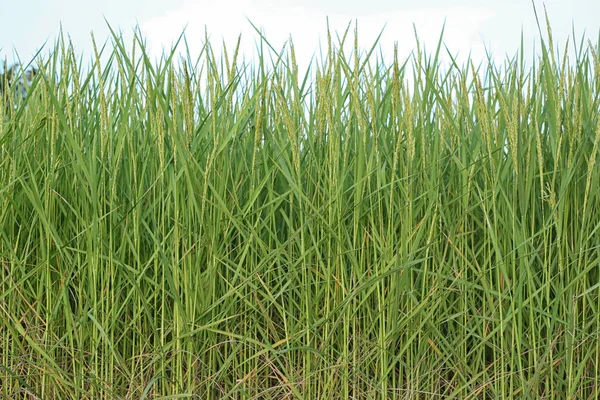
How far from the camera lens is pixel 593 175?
73.7 inches

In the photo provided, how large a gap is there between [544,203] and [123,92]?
131cm

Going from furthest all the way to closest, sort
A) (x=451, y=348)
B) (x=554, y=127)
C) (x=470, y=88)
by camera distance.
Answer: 1. (x=470, y=88)
2. (x=554, y=127)
3. (x=451, y=348)

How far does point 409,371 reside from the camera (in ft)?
6.05

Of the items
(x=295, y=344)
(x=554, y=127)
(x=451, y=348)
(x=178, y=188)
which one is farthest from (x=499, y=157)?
(x=178, y=188)

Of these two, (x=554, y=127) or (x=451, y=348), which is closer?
(x=451, y=348)

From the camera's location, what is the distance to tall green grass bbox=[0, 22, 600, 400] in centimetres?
173

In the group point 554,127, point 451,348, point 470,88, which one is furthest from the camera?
point 470,88

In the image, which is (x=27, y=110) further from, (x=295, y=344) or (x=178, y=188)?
(x=295, y=344)

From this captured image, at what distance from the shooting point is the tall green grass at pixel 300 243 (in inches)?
68.0

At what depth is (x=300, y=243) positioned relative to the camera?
5.98 feet

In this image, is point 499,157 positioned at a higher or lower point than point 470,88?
lower

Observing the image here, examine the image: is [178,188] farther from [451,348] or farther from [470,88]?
[470,88]

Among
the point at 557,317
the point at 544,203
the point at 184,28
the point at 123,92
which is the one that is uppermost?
the point at 184,28

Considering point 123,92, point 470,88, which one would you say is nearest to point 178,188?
point 123,92
